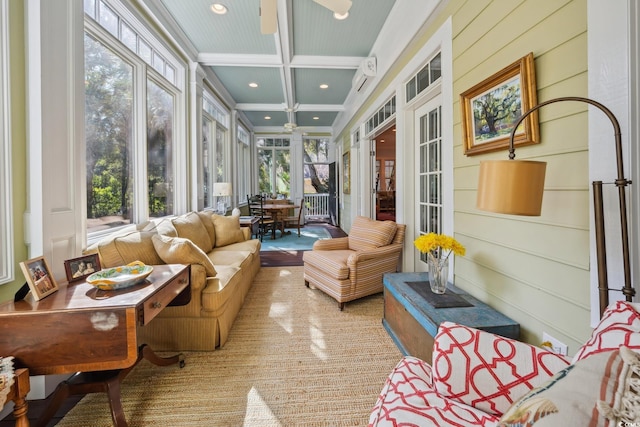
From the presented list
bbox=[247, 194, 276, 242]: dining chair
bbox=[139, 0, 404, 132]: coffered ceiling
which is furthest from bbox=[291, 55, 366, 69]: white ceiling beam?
bbox=[247, 194, 276, 242]: dining chair

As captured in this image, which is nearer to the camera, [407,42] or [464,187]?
[464,187]

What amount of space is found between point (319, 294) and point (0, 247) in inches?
97.9

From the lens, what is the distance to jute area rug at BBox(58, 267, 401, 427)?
1432 mm

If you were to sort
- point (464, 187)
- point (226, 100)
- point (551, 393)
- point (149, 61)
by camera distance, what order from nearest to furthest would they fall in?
point (551, 393)
point (464, 187)
point (149, 61)
point (226, 100)

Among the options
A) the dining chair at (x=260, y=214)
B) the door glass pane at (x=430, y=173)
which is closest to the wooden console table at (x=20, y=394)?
the door glass pane at (x=430, y=173)

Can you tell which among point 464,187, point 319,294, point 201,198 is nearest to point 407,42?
point 464,187

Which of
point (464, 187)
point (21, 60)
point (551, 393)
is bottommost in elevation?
point (551, 393)

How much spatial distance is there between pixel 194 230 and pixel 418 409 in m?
2.87

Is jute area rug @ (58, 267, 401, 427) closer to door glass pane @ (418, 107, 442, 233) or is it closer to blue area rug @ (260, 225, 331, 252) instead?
door glass pane @ (418, 107, 442, 233)

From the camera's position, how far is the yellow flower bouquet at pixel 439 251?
1.78m

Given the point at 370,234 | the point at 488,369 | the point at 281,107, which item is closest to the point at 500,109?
the point at 488,369

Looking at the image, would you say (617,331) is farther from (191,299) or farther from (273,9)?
(273,9)

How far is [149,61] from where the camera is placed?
304 centimetres

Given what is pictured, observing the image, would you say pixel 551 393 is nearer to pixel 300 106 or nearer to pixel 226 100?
pixel 226 100
